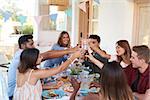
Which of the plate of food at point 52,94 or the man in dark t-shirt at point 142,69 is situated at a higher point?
the man in dark t-shirt at point 142,69

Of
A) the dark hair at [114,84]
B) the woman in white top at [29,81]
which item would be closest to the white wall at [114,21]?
the woman in white top at [29,81]

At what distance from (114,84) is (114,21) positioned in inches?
136

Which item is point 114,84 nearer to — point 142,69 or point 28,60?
point 142,69

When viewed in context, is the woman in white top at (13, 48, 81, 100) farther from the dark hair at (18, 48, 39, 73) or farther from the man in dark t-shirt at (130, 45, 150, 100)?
the man in dark t-shirt at (130, 45, 150, 100)

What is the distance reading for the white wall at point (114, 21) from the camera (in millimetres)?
4719

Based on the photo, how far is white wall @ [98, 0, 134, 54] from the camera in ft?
15.5

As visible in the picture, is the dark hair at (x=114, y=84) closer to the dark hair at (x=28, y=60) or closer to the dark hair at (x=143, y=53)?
the dark hair at (x=143, y=53)

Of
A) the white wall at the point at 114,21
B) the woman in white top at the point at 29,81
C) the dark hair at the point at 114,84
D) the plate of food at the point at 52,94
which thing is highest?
the white wall at the point at 114,21

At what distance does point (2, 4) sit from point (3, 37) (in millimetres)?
827

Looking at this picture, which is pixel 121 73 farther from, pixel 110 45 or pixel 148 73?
pixel 110 45

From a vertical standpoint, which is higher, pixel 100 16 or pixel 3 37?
pixel 100 16

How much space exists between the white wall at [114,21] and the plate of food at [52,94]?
2354 mm

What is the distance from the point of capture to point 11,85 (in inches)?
126

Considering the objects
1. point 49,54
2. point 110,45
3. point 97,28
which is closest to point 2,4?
point 97,28
